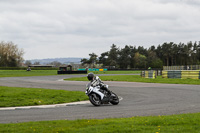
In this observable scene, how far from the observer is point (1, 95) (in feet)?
53.1

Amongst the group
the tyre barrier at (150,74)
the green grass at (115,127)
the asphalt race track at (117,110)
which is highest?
the tyre barrier at (150,74)

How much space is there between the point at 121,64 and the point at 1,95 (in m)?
128

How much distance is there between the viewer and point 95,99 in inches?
526

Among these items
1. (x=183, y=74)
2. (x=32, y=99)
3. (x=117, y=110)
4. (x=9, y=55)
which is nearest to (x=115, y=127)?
(x=117, y=110)

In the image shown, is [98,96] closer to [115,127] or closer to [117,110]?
[117,110]

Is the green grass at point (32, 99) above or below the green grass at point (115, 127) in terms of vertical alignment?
below

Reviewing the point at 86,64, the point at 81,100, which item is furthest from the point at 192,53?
the point at 81,100

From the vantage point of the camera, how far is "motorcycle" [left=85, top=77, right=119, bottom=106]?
13234 mm

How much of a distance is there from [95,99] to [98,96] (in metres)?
0.21

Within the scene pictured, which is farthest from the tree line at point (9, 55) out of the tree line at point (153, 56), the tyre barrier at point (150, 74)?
the tyre barrier at point (150, 74)

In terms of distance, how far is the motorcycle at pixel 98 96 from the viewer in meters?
13.2

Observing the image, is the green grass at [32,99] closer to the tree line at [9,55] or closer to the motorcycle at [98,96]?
the motorcycle at [98,96]

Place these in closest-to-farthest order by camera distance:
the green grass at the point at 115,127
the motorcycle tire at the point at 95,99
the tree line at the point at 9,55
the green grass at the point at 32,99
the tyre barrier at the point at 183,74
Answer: the green grass at the point at 115,127, the motorcycle tire at the point at 95,99, the green grass at the point at 32,99, the tyre barrier at the point at 183,74, the tree line at the point at 9,55

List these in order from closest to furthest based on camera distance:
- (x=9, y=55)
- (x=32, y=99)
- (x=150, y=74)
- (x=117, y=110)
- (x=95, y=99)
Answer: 1. (x=117, y=110)
2. (x=95, y=99)
3. (x=32, y=99)
4. (x=150, y=74)
5. (x=9, y=55)
